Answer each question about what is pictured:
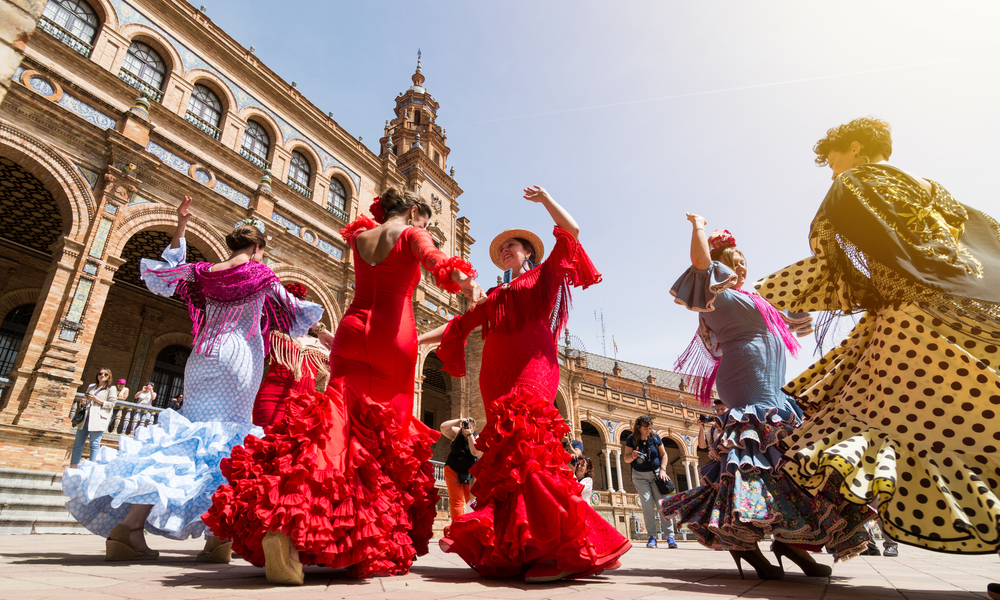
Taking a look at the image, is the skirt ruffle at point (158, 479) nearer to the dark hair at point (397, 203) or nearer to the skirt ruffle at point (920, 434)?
the dark hair at point (397, 203)

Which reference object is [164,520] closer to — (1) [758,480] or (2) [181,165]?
(1) [758,480]

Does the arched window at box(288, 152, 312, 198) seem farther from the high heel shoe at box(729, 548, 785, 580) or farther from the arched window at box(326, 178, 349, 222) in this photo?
the high heel shoe at box(729, 548, 785, 580)

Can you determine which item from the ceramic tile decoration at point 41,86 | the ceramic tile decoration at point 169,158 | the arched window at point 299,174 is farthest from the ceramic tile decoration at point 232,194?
the ceramic tile decoration at point 41,86

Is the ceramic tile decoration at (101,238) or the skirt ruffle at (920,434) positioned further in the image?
the ceramic tile decoration at (101,238)

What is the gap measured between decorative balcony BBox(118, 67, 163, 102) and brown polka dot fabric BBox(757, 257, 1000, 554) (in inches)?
550

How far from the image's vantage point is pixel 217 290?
10.1 ft

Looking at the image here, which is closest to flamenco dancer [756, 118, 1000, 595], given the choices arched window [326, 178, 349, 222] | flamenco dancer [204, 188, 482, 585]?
flamenco dancer [204, 188, 482, 585]

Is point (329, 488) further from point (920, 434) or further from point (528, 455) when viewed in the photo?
point (920, 434)

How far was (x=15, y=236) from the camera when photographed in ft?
38.3

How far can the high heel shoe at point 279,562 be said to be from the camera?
5.71 ft

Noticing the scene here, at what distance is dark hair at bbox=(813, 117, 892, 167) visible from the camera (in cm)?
238

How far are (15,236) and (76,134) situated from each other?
457 centimetres

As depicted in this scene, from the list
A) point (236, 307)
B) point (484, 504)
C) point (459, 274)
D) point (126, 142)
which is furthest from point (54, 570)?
point (126, 142)

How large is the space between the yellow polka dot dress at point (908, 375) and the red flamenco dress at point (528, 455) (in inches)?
34.9
